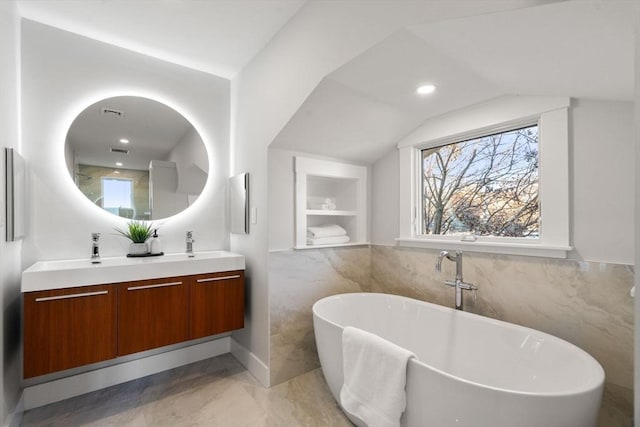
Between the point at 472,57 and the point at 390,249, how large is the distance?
1.61 metres

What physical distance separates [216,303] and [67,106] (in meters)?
1.84

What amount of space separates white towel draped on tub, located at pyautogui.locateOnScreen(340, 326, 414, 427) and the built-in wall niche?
37.2 inches

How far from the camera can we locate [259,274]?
7.45ft

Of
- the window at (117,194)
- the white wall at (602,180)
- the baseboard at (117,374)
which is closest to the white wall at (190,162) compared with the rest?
the window at (117,194)

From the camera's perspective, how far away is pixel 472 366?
1.73 meters

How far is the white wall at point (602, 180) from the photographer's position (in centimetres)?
144

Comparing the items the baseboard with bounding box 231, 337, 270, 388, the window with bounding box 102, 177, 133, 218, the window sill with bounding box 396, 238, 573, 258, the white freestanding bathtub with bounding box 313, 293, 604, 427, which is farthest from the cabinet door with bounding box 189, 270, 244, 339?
the window sill with bounding box 396, 238, 573, 258

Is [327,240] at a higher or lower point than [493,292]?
higher

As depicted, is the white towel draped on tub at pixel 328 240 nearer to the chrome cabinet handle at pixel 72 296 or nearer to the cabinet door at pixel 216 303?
the cabinet door at pixel 216 303

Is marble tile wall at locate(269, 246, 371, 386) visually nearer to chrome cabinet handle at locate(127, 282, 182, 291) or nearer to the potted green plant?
chrome cabinet handle at locate(127, 282, 182, 291)

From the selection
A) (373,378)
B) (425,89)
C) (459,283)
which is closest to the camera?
(373,378)

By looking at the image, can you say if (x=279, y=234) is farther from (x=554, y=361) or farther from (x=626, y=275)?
(x=626, y=275)

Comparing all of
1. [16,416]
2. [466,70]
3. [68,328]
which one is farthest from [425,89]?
[16,416]

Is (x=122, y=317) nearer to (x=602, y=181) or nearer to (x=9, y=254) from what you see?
(x=9, y=254)
